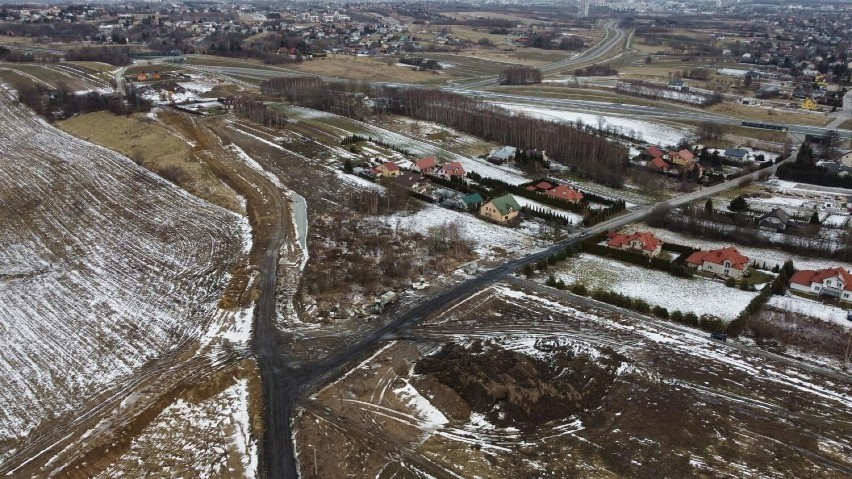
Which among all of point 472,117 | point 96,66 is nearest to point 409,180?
point 472,117

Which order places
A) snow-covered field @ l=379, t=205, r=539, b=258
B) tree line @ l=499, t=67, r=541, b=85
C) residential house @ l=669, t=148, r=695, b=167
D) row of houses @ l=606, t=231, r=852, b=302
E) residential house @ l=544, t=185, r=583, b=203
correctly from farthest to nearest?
1. tree line @ l=499, t=67, r=541, b=85
2. residential house @ l=669, t=148, r=695, b=167
3. residential house @ l=544, t=185, r=583, b=203
4. snow-covered field @ l=379, t=205, r=539, b=258
5. row of houses @ l=606, t=231, r=852, b=302

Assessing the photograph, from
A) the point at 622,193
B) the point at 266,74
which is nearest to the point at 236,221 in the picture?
the point at 622,193

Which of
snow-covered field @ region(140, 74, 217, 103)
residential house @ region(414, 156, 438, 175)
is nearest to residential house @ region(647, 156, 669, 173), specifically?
residential house @ region(414, 156, 438, 175)

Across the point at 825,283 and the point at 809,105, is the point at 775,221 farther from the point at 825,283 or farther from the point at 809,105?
the point at 809,105

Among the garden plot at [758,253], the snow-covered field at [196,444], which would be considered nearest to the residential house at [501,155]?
the garden plot at [758,253]

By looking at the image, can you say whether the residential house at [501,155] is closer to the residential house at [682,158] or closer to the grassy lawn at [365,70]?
the residential house at [682,158]

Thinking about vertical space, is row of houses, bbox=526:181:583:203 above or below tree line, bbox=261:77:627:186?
below

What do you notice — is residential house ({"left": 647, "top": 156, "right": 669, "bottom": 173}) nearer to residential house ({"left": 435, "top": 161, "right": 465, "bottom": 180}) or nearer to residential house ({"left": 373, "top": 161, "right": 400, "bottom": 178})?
residential house ({"left": 435, "top": 161, "right": 465, "bottom": 180})

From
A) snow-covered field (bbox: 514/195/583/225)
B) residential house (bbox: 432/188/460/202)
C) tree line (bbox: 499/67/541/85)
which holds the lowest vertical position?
snow-covered field (bbox: 514/195/583/225)
